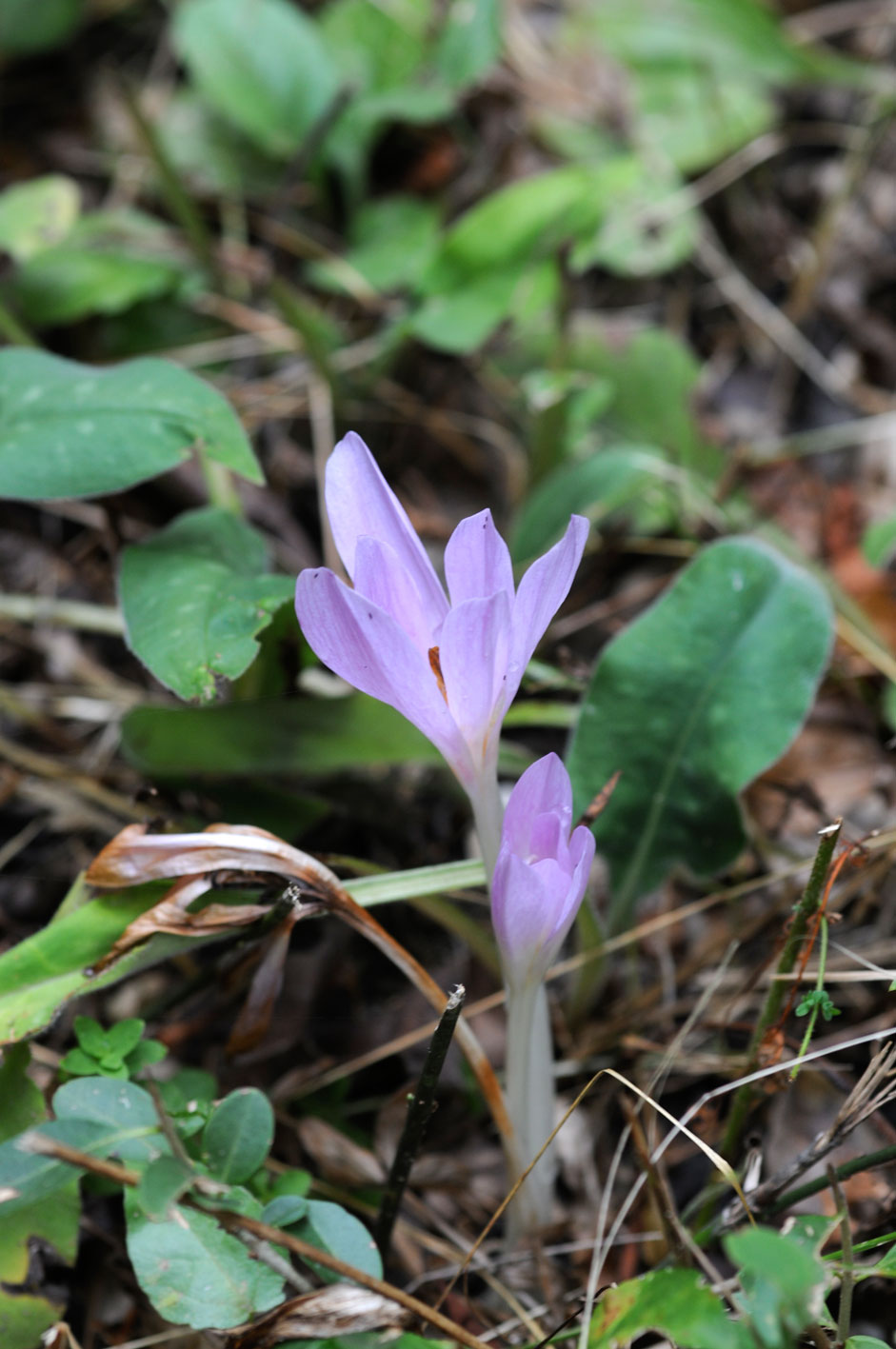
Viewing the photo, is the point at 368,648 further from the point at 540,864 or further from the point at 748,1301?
the point at 748,1301

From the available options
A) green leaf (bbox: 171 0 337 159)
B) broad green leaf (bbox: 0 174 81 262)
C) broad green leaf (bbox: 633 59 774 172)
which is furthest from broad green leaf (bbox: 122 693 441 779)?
broad green leaf (bbox: 633 59 774 172)

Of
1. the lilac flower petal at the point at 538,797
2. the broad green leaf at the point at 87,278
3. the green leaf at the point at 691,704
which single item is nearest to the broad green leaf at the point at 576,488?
the green leaf at the point at 691,704

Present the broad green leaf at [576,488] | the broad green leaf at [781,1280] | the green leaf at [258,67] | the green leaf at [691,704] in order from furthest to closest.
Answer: the green leaf at [258,67]
the broad green leaf at [576,488]
the green leaf at [691,704]
the broad green leaf at [781,1280]

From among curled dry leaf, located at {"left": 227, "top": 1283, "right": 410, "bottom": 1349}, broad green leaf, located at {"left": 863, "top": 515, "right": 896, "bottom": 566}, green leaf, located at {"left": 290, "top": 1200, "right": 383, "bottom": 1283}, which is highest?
curled dry leaf, located at {"left": 227, "top": 1283, "right": 410, "bottom": 1349}

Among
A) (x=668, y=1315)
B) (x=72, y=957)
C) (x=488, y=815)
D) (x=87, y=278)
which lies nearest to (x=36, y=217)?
(x=87, y=278)

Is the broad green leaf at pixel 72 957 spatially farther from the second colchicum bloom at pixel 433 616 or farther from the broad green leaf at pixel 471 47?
the broad green leaf at pixel 471 47

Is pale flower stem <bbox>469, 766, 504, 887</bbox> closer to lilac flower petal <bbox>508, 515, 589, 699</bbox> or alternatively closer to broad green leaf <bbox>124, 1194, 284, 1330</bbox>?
lilac flower petal <bbox>508, 515, 589, 699</bbox>
